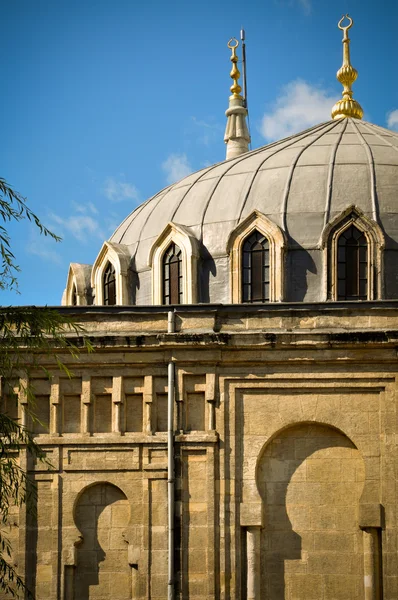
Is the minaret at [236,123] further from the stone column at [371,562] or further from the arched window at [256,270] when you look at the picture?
the stone column at [371,562]

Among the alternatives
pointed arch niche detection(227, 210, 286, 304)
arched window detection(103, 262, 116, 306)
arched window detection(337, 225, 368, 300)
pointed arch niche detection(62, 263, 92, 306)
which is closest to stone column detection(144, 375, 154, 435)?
pointed arch niche detection(227, 210, 286, 304)

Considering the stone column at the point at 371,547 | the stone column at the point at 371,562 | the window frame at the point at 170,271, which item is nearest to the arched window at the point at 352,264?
the window frame at the point at 170,271

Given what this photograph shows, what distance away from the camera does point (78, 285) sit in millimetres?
36406

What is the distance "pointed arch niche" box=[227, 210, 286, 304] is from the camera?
102 feet

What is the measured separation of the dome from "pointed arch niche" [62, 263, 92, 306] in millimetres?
1740

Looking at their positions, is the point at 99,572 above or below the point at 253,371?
below

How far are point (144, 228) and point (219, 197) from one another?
8.73 ft

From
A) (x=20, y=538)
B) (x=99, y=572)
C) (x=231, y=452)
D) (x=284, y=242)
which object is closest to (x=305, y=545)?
(x=231, y=452)

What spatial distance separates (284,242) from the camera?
31281 mm

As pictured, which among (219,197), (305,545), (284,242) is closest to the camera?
(305,545)

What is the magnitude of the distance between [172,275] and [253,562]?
8.94 meters

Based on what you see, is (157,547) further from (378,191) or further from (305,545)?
(378,191)

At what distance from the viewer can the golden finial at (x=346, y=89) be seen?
39031 mm

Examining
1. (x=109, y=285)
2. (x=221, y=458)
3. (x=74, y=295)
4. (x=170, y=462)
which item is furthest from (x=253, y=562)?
(x=74, y=295)
